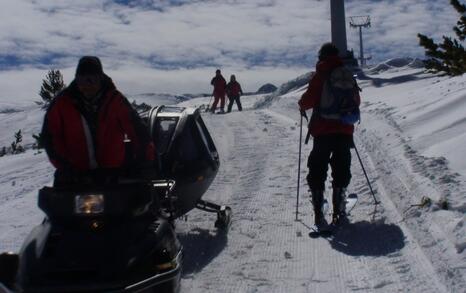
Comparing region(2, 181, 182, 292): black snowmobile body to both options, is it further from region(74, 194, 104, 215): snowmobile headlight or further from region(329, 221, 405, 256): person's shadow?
region(329, 221, 405, 256): person's shadow

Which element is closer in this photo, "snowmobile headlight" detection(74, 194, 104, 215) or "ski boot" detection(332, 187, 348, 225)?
"snowmobile headlight" detection(74, 194, 104, 215)

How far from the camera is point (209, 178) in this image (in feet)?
23.3

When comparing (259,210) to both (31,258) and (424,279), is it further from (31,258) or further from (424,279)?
(31,258)

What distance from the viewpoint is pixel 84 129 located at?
491 cm

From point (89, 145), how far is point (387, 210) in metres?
3.60

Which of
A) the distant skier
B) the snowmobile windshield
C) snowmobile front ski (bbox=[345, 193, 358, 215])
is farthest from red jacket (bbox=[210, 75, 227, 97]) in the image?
the snowmobile windshield

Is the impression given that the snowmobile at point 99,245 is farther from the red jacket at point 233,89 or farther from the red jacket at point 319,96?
the red jacket at point 233,89

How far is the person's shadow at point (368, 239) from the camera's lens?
239 inches

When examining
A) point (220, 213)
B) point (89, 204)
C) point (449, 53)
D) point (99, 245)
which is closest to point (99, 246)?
point (99, 245)

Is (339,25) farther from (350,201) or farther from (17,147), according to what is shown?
(350,201)

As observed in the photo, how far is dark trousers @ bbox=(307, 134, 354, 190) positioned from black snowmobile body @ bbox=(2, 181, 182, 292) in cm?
269

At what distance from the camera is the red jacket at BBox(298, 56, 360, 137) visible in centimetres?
678

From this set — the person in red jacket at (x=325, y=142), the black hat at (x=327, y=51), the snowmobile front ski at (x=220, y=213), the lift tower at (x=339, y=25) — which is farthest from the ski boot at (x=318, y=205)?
the lift tower at (x=339, y=25)

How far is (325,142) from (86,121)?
2.80 m
